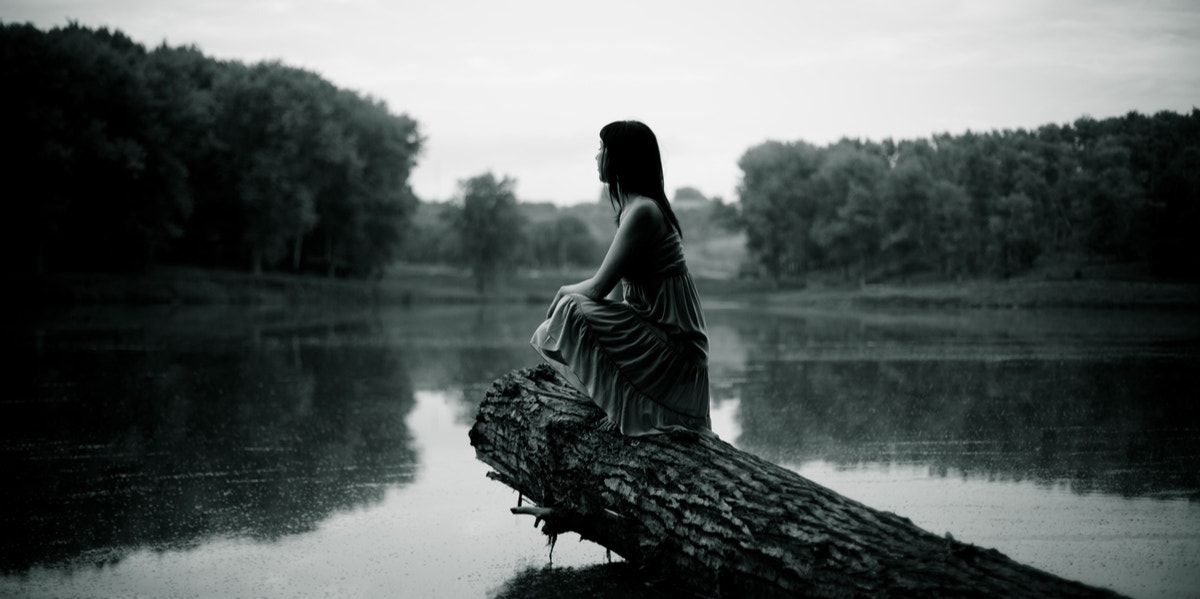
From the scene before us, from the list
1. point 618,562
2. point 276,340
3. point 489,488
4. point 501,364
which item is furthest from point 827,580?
point 276,340

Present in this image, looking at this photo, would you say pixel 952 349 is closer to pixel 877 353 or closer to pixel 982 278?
pixel 877 353

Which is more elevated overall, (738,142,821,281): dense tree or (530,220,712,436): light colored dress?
(738,142,821,281): dense tree

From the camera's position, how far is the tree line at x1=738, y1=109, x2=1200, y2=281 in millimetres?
29281

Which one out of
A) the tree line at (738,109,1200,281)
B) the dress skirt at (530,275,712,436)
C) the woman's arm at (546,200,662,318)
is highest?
the tree line at (738,109,1200,281)

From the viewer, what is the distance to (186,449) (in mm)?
9195

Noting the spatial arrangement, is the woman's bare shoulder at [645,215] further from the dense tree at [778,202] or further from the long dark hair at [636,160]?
the dense tree at [778,202]

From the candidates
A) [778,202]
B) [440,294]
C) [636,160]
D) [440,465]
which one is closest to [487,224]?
[440,294]

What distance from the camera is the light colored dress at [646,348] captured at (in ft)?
18.2

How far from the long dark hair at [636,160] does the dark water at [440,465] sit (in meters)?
2.30

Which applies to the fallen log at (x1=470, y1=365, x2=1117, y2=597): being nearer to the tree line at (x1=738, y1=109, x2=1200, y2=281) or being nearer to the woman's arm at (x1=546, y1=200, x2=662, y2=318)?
the woman's arm at (x1=546, y1=200, x2=662, y2=318)

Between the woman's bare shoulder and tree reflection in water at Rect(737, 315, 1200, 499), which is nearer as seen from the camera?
the woman's bare shoulder

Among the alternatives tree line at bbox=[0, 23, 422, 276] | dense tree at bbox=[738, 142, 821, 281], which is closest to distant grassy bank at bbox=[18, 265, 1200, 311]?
tree line at bbox=[0, 23, 422, 276]

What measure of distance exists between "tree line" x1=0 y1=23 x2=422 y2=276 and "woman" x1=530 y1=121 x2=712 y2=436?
4047 centimetres

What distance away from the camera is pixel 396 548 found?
598 cm
